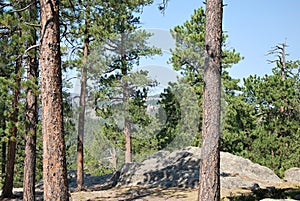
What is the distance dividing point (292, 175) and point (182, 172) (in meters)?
4.44

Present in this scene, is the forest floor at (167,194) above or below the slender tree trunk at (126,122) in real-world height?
below

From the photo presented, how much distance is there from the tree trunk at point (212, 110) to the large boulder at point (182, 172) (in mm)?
6518

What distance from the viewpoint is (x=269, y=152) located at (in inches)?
593

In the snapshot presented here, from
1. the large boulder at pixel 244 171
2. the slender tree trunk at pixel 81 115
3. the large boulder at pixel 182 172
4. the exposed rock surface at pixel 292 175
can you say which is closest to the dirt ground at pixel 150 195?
the large boulder at pixel 182 172

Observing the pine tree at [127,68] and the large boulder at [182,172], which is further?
the pine tree at [127,68]

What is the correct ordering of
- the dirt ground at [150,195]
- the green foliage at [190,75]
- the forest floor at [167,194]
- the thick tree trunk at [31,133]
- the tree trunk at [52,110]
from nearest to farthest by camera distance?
the tree trunk at [52,110] → the thick tree trunk at [31,133] → the forest floor at [167,194] → the dirt ground at [150,195] → the green foliage at [190,75]

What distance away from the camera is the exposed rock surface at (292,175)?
1280 centimetres

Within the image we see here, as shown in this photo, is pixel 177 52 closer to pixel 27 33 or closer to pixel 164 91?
pixel 164 91

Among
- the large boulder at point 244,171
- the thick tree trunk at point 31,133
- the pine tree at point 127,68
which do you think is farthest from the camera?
the pine tree at point 127,68

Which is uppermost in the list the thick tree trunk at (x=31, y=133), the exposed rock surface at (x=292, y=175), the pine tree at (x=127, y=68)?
the pine tree at (x=127, y=68)

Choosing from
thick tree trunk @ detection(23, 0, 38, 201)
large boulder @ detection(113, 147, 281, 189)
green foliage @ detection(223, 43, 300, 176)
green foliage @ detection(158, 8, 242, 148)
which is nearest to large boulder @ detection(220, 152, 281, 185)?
large boulder @ detection(113, 147, 281, 189)

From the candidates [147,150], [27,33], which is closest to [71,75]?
[27,33]

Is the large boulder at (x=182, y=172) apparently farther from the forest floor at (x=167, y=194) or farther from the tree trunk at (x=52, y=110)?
the tree trunk at (x=52, y=110)

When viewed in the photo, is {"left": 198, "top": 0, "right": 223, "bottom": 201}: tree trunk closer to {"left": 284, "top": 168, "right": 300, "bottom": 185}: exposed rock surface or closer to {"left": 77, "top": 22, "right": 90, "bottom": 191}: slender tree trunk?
{"left": 77, "top": 22, "right": 90, "bottom": 191}: slender tree trunk
